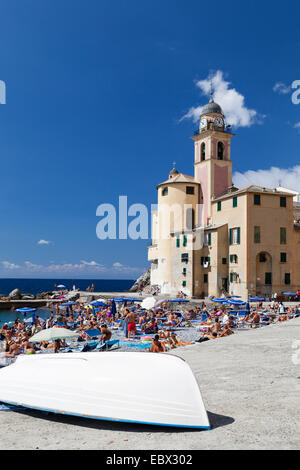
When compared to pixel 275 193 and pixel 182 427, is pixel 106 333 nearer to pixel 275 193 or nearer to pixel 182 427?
pixel 182 427

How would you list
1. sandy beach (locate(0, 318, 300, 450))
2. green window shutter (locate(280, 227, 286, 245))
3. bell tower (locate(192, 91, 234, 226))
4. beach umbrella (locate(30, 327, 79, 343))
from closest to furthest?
sandy beach (locate(0, 318, 300, 450)), beach umbrella (locate(30, 327, 79, 343)), green window shutter (locate(280, 227, 286, 245)), bell tower (locate(192, 91, 234, 226))

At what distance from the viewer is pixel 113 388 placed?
5785mm

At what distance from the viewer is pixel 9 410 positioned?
668cm

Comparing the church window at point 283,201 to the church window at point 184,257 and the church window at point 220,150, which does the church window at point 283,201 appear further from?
the church window at point 184,257

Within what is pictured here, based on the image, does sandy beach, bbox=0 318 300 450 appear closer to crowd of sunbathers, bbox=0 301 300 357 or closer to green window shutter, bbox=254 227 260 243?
crowd of sunbathers, bbox=0 301 300 357

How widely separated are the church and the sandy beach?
31807mm

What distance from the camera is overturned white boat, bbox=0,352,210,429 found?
558 cm

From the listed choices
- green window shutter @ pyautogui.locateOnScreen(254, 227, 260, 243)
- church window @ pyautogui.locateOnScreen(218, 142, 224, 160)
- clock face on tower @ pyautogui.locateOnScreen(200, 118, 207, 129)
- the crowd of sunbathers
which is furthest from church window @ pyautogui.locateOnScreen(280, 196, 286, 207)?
clock face on tower @ pyautogui.locateOnScreen(200, 118, 207, 129)

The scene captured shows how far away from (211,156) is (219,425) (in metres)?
43.8

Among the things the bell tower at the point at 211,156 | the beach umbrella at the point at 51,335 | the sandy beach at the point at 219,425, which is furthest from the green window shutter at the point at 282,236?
the sandy beach at the point at 219,425

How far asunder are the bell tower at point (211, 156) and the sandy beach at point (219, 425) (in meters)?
39.0

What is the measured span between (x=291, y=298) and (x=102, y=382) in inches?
1457

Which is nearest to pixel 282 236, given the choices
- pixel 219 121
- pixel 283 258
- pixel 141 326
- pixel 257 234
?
pixel 283 258

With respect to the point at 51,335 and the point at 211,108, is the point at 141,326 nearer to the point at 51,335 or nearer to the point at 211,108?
the point at 51,335
